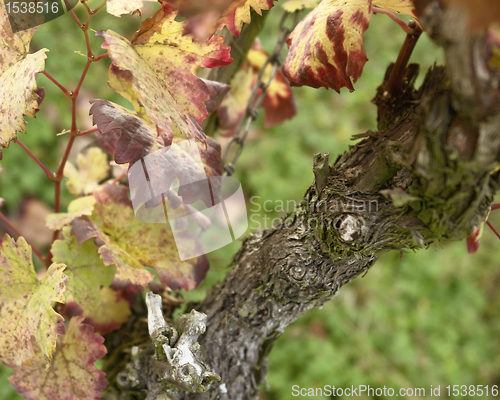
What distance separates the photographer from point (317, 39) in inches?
19.5

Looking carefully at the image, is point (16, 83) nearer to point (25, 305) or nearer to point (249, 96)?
point (25, 305)

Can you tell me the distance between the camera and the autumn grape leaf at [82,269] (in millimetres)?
586

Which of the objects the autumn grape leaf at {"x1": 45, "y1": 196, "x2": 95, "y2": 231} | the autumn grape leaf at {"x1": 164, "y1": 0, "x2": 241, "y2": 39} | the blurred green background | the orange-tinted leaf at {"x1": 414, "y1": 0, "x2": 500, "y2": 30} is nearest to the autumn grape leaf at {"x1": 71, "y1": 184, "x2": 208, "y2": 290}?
the autumn grape leaf at {"x1": 45, "y1": 196, "x2": 95, "y2": 231}

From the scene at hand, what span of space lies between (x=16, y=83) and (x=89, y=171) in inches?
13.8

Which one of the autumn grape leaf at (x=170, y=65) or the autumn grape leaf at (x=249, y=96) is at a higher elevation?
the autumn grape leaf at (x=170, y=65)

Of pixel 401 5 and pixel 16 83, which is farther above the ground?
pixel 401 5

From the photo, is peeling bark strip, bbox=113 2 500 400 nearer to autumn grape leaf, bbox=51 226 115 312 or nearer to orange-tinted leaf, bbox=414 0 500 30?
orange-tinted leaf, bbox=414 0 500 30

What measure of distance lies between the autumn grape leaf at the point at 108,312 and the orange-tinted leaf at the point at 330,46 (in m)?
0.48

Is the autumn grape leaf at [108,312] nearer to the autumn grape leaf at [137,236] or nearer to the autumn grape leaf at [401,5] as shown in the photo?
the autumn grape leaf at [137,236]

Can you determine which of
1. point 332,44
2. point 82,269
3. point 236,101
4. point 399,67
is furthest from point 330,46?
point 82,269

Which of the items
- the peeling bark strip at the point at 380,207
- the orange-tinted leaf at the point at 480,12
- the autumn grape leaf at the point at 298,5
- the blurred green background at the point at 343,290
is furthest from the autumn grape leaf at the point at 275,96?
the blurred green background at the point at 343,290

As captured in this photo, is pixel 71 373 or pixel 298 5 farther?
pixel 298 5

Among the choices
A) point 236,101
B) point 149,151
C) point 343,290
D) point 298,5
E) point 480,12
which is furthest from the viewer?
point 343,290

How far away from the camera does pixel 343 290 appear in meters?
2.11
